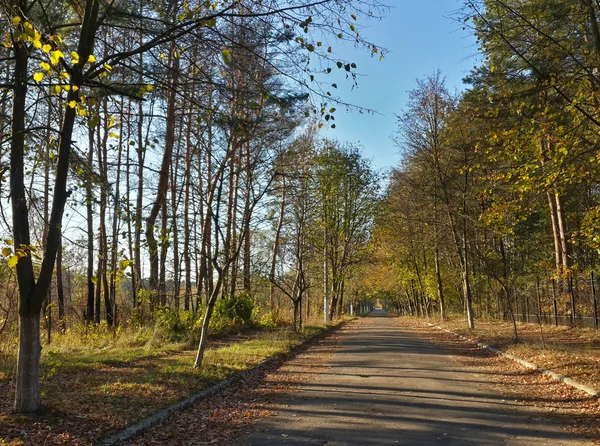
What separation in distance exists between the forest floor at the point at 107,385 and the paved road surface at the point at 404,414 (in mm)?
1822

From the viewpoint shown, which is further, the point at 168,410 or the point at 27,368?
the point at 168,410

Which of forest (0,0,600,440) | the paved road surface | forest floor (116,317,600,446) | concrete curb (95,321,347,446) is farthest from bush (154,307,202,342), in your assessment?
the paved road surface

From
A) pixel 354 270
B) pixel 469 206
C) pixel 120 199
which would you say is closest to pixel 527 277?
pixel 469 206

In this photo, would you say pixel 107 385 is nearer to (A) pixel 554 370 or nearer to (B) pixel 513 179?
(A) pixel 554 370

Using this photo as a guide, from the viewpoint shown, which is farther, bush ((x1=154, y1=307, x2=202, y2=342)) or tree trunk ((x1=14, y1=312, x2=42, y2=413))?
bush ((x1=154, y1=307, x2=202, y2=342))

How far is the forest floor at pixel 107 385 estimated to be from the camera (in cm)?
535

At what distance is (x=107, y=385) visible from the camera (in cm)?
789

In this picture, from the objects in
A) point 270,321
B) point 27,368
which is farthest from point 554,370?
point 270,321

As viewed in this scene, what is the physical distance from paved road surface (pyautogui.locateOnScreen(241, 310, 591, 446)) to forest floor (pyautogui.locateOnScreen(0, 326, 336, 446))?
182 centimetres

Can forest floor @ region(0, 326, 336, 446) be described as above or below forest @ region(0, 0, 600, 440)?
below

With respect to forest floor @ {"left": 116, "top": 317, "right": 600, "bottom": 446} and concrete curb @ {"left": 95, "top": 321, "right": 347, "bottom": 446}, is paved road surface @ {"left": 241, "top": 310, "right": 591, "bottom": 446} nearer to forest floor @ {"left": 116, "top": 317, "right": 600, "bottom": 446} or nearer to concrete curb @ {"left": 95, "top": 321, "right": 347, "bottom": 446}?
forest floor @ {"left": 116, "top": 317, "right": 600, "bottom": 446}

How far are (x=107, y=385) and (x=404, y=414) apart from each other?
194 inches

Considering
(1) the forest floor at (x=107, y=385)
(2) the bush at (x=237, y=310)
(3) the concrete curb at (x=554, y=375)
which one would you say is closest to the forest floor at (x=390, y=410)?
(3) the concrete curb at (x=554, y=375)

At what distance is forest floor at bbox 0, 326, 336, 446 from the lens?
535 centimetres
